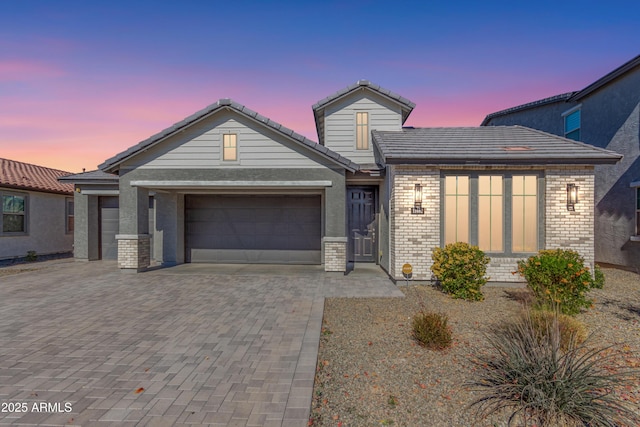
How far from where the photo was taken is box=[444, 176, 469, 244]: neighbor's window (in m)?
9.17

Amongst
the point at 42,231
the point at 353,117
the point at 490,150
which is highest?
the point at 353,117

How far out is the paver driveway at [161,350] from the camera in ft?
11.1

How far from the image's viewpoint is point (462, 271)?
7.79 metres

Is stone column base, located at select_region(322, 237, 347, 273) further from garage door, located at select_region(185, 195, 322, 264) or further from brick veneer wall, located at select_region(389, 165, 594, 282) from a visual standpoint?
garage door, located at select_region(185, 195, 322, 264)

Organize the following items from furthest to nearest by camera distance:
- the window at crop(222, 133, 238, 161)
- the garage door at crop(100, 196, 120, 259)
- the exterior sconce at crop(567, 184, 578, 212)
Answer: the garage door at crop(100, 196, 120, 259), the window at crop(222, 133, 238, 161), the exterior sconce at crop(567, 184, 578, 212)

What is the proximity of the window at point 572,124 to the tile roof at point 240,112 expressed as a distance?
1207 cm

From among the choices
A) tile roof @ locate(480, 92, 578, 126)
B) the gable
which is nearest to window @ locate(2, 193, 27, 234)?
the gable

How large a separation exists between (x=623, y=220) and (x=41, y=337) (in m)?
18.0

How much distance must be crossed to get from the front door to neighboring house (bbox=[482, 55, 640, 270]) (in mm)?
9454

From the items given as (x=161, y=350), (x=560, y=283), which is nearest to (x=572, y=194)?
(x=560, y=283)

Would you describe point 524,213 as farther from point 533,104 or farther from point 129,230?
point 129,230

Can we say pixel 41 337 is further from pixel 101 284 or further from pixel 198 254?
pixel 198 254

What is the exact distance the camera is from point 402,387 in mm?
3785

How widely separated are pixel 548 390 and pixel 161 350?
5.21 metres
